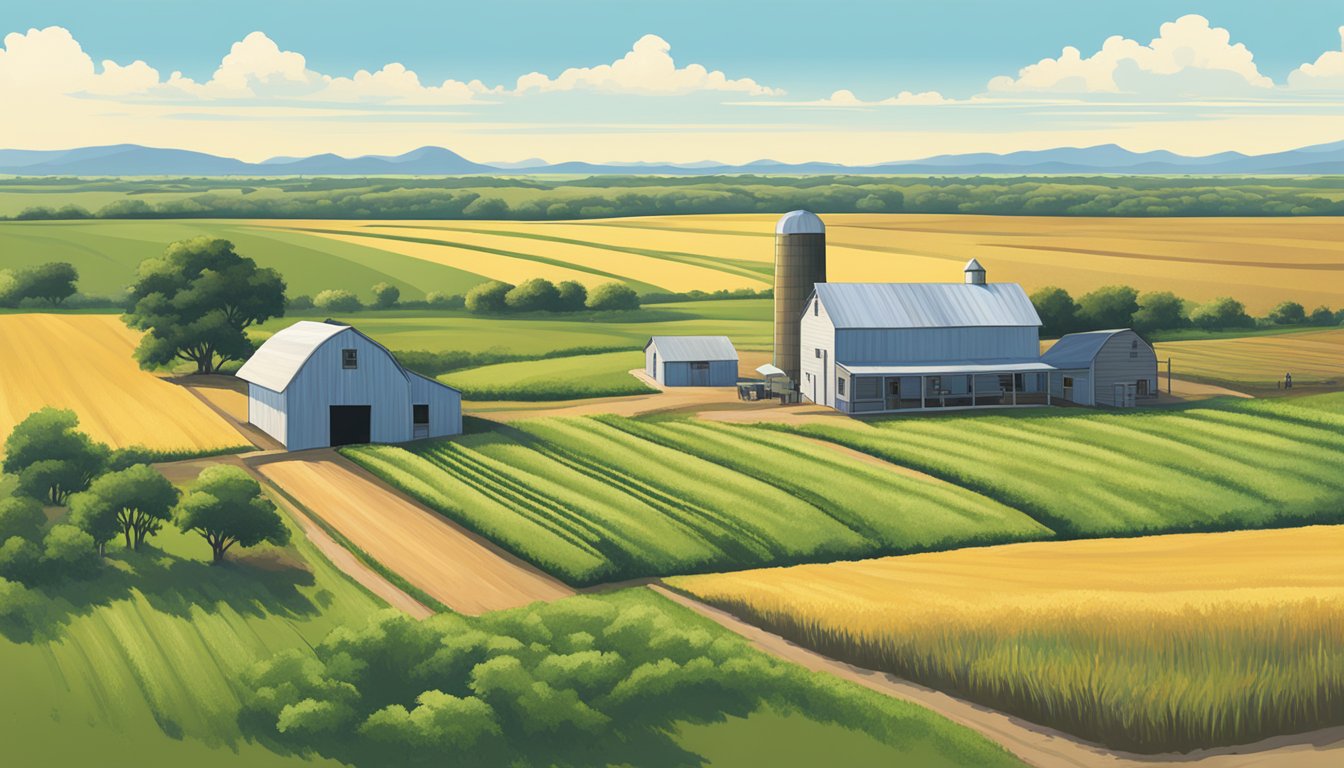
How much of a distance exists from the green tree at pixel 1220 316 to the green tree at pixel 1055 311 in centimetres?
1476

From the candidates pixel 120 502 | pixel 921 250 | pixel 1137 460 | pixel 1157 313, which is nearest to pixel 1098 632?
pixel 1137 460

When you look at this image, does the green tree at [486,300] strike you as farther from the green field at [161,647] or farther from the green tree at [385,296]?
the green field at [161,647]

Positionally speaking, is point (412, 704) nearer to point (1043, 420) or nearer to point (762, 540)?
point (762, 540)

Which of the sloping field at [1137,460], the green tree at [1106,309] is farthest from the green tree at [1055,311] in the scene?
the sloping field at [1137,460]

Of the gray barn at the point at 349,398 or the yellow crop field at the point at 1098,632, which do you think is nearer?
the yellow crop field at the point at 1098,632

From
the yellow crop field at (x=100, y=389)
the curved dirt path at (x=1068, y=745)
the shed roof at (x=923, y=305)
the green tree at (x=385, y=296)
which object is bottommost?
the curved dirt path at (x=1068, y=745)

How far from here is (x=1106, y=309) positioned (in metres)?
102

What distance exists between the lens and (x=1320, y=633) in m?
35.6

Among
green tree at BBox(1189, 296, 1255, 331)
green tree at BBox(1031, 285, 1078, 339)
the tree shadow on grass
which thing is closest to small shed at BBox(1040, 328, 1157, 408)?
green tree at BBox(1031, 285, 1078, 339)

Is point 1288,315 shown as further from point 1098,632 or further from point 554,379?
point 1098,632

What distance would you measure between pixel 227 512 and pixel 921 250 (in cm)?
11997

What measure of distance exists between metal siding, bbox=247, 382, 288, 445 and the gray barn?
0.05 metres

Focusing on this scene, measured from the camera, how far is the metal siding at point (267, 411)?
60719mm

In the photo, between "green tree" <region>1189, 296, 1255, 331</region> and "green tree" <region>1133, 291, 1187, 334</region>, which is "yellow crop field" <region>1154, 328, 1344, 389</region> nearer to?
"green tree" <region>1133, 291, 1187, 334</region>
